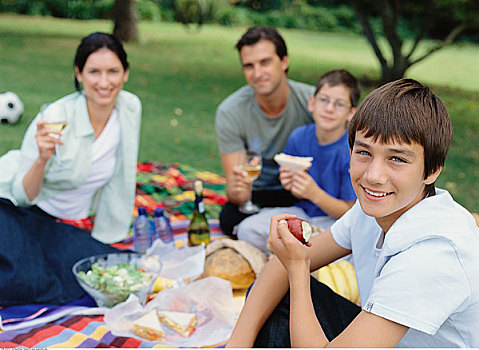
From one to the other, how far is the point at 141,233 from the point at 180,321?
3.75ft

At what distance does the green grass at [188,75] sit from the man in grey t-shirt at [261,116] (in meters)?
2.48

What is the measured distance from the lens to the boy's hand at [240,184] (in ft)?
13.0

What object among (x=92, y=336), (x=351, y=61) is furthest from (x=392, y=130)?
(x=351, y=61)

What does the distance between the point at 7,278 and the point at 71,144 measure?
1.08 metres

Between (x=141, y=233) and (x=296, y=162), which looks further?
(x=141, y=233)

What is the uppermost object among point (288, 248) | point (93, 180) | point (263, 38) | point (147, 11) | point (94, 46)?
point (147, 11)

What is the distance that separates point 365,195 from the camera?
1.98 metres

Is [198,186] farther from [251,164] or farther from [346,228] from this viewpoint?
[346,228]

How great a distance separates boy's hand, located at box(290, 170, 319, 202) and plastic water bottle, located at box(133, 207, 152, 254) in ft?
3.85

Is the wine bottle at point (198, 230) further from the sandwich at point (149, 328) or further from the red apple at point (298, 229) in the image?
the red apple at point (298, 229)

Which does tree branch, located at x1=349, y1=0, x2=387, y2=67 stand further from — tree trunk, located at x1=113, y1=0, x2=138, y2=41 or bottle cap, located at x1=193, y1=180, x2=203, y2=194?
bottle cap, located at x1=193, y1=180, x2=203, y2=194

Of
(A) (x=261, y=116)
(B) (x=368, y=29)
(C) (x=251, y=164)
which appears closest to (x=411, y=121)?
(C) (x=251, y=164)

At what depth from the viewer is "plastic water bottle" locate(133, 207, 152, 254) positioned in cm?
398

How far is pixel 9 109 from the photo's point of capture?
7.65 meters
